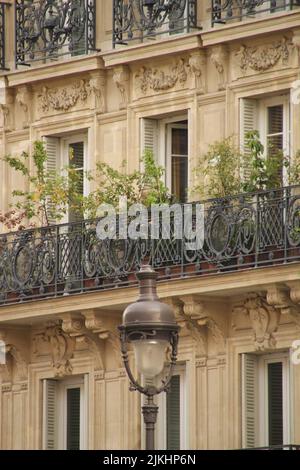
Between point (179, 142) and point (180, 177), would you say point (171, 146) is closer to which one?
point (179, 142)

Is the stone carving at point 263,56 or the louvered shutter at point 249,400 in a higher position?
the stone carving at point 263,56

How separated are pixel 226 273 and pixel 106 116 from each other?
506 cm

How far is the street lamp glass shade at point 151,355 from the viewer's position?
141 ft

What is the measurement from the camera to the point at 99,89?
54.9m

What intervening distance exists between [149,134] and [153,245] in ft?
9.85

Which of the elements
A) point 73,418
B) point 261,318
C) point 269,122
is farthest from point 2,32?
point 261,318

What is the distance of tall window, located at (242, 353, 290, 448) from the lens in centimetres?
5138

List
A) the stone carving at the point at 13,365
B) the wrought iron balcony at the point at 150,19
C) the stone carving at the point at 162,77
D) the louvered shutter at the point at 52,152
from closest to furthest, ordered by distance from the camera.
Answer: the wrought iron balcony at the point at 150,19, the stone carving at the point at 162,77, the stone carving at the point at 13,365, the louvered shutter at the point at 52,152

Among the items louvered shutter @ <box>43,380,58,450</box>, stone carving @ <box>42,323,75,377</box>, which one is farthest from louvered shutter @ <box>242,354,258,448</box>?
louvered shutter @ <box>43,380,58,450</box>

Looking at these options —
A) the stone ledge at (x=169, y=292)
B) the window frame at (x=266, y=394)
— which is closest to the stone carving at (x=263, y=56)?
the stone ledge at (x=169, y=292)

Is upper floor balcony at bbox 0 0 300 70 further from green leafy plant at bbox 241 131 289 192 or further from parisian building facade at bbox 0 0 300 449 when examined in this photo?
green leafy plant at bbox 241 131 289 192

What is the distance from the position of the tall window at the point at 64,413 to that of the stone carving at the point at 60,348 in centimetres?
28

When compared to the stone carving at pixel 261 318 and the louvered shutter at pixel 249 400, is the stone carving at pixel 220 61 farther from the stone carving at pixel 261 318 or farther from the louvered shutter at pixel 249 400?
the louvered shutter at pixel 249 400
